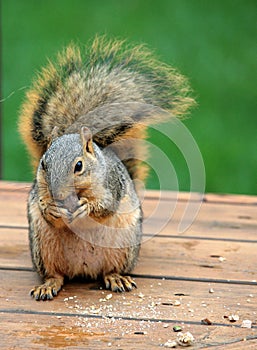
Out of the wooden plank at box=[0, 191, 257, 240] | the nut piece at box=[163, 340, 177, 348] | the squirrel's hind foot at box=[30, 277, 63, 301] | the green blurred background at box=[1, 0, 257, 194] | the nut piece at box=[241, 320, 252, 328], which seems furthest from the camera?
the green blurred background at box=[1, 0, 257, 194]

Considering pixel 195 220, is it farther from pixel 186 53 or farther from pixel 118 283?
pixel 186 53

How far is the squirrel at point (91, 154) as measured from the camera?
192cm

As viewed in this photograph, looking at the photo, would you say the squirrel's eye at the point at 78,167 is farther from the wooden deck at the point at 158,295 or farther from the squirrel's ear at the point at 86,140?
the wooden deck at the point at 158,295

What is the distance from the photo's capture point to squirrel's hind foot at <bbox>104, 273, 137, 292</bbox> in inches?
81.2

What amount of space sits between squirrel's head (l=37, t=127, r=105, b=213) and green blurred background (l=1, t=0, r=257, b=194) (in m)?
1.77

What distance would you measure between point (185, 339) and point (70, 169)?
481 millimetres

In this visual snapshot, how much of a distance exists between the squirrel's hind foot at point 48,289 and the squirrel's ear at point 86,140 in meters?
0.37

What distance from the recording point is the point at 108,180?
2008 millimetres

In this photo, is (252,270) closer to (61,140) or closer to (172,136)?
(172,136)

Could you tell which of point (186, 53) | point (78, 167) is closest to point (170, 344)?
point (78, 167)

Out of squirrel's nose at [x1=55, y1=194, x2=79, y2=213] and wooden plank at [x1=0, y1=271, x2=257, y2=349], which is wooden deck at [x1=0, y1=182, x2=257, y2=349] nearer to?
wooden plank at [x1=0, y1=271, x2=257, y2=349]

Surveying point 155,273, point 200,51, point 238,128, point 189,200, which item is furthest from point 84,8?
point 155,273

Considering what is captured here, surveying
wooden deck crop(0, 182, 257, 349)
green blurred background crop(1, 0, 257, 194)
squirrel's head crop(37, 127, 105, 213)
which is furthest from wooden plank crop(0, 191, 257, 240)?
green blurred background crop(1, 0, 257, 194)

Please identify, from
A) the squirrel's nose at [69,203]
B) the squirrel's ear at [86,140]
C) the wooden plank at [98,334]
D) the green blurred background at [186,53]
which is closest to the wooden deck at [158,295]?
the wooden plank at [98,334]
